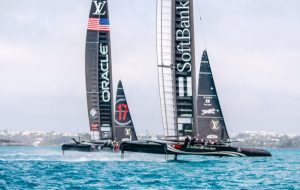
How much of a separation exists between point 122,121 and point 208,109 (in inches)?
648

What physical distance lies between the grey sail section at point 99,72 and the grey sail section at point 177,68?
16589 mm

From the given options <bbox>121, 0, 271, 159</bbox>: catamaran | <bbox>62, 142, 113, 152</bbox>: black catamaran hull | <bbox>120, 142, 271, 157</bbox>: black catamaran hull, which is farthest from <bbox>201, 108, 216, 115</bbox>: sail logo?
<bbox>62, 142, 113, 152</bbox>: black catamaran hull

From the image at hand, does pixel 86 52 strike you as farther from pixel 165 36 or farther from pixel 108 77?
pixel 165 36

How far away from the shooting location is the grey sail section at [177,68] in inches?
1748

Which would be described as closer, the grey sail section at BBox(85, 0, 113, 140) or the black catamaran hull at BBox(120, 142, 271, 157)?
the black catamaran hull at BBox(120, 142, 271, 157)

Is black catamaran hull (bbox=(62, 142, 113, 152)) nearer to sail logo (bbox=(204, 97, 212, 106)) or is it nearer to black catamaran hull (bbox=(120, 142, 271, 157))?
sail logo (bbox=(204, 97, 212, 106))

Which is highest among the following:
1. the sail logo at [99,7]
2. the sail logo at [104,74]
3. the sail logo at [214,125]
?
the sail logo at [99,7]

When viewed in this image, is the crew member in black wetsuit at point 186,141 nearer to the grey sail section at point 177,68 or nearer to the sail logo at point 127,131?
the grey sail section at point 177,68

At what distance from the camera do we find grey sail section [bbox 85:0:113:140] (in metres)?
60.4

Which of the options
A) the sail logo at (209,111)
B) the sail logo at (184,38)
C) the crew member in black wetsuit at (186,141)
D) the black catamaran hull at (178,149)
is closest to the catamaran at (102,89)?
the sail logo at (209,111)

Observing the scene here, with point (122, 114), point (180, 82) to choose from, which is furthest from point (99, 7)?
point (180, 82)

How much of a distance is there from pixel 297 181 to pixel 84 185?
9280mm

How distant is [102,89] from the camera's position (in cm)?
6144

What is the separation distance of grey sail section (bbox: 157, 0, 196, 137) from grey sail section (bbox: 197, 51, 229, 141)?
98 cm
